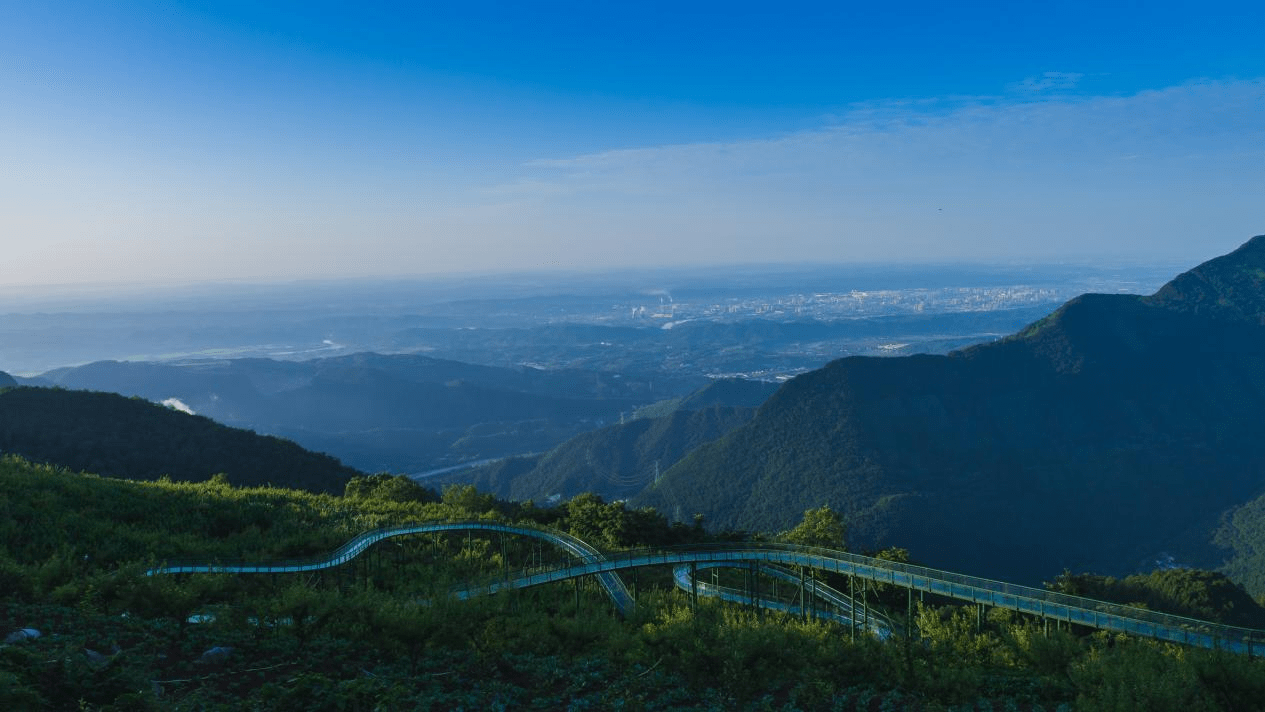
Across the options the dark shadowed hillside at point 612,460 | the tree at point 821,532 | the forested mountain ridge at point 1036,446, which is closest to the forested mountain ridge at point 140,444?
the tree at point 821,532

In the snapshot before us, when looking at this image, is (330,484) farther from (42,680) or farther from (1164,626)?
(1164,626)

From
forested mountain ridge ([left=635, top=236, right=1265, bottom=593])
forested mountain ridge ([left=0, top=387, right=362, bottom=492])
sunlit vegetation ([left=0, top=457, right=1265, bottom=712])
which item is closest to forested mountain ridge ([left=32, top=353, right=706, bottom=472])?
forested mountain ridge ([left=635, top=236, right=1265, bottom=593])

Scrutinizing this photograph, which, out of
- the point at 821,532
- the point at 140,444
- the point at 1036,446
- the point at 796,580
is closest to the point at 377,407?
the point at 140,444

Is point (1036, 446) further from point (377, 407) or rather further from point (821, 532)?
point (377, 407)

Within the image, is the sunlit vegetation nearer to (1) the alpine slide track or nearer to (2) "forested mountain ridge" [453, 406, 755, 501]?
(1) the alpine slide track

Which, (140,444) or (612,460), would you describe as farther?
(612,460)
